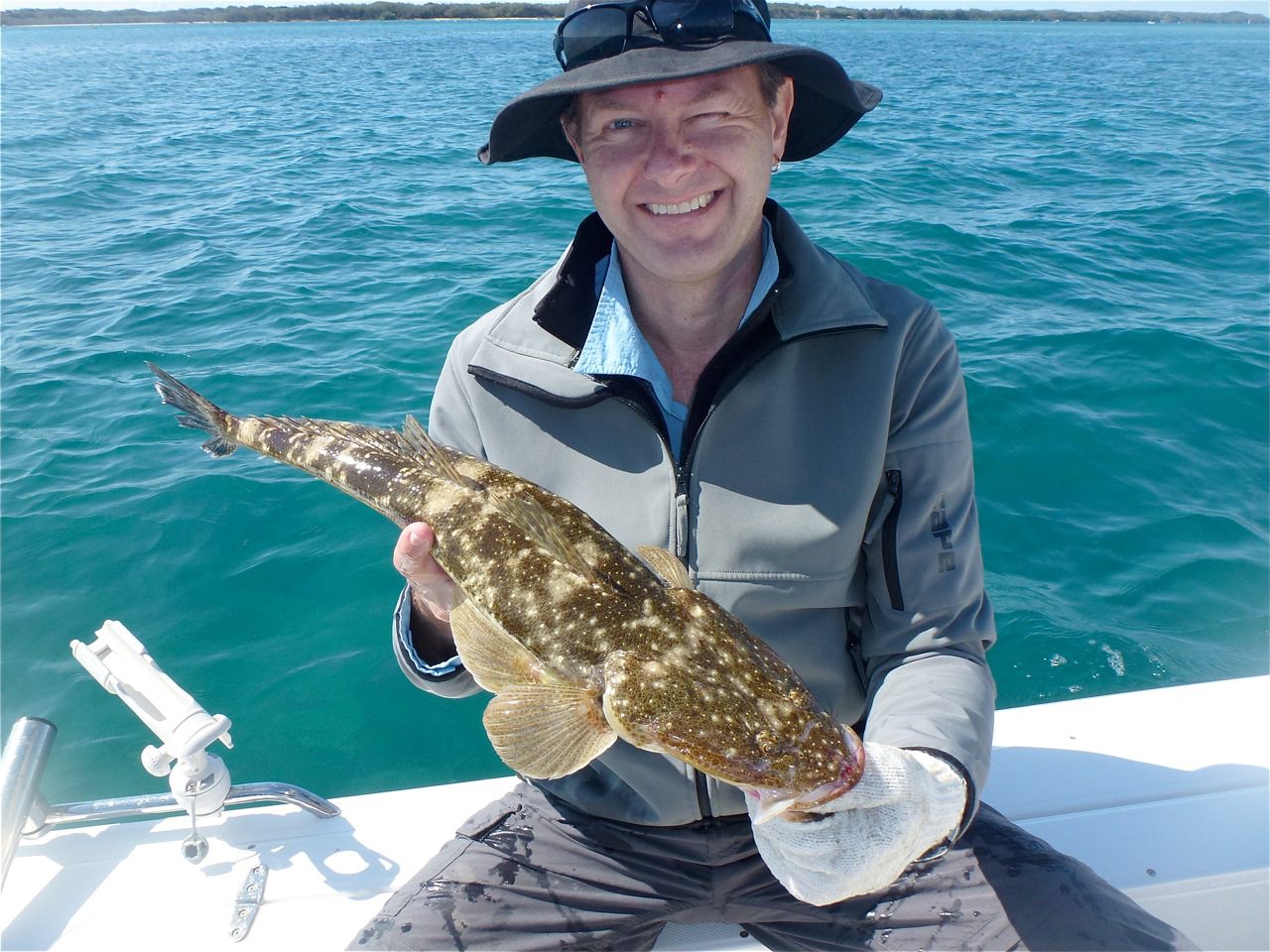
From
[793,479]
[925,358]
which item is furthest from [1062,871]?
[925,358]

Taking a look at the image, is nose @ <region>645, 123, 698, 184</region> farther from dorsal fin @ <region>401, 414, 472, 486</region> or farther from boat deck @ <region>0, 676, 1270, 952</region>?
boat deck @ <region>0, 676, 1270, 952</region>

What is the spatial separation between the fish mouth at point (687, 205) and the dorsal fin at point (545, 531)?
128 centimetres

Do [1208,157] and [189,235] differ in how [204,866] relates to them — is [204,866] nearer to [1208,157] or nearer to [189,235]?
[189,235]

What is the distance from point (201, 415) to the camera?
397 centimetres

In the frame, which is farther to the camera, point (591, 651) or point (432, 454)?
point (432, 454)

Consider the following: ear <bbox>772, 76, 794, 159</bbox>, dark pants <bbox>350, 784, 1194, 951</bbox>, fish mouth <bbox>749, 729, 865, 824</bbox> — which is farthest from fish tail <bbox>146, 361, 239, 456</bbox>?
fish mouth <bbox>749, 729, 865, 824</bbox>

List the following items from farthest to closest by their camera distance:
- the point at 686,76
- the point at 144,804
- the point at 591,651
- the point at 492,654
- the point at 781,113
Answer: the point at 144,804 < the point at 781,113 < the point at 686,76 < the point at 492,654 < the point at 591,651

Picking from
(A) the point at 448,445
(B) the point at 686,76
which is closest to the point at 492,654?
(A) the point at 448,445

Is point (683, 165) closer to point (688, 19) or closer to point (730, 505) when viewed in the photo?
point (688, 19)

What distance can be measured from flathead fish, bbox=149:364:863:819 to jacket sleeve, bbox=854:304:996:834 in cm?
76

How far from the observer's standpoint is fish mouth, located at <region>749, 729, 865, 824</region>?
2.32 metres

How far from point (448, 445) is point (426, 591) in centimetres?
80

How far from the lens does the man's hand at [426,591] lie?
295 centimetres

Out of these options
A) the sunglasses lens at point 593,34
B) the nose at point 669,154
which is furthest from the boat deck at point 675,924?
the sunglasses lens at point 593,34
